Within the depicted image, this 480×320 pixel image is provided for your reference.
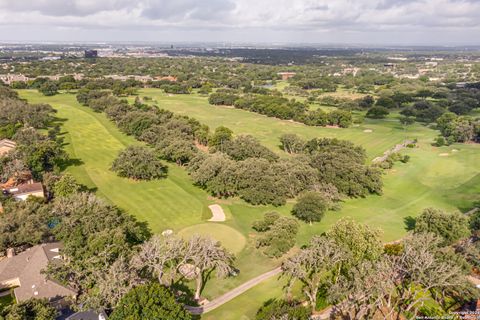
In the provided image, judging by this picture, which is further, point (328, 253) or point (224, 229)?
point (224, 229)

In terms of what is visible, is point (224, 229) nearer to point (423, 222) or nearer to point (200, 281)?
point (200, 281)

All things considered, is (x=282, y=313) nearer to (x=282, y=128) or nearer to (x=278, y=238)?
(x=278, y=238)

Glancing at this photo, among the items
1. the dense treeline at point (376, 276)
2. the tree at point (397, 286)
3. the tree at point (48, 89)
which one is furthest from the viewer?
the tree at point (48, 89)

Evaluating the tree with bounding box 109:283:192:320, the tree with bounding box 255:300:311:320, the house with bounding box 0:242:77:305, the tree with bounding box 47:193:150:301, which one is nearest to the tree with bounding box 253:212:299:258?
the tree with bounding box 255:300:311:320

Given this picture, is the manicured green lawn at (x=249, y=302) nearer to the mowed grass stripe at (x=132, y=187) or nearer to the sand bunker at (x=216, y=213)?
the sand bunker at (x=216, y=213)

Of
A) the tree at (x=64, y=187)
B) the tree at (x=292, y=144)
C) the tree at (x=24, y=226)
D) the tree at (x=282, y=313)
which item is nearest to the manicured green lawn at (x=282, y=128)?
the tree at (x=292, y=144)

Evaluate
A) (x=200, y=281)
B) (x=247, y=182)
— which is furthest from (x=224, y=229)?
(x=200, y=281)
